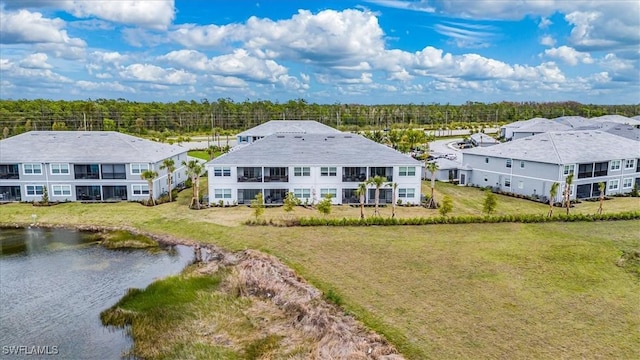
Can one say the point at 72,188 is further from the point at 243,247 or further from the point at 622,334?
the point at 622,334

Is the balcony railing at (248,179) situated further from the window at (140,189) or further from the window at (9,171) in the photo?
the window at (9,171)

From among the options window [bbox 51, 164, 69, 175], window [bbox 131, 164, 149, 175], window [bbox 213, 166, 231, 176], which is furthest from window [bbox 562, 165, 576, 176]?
window [bbox 51, 164, 69, 175]

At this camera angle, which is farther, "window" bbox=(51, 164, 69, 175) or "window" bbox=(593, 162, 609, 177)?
"window" bbox=(593, 162, 609, 177)

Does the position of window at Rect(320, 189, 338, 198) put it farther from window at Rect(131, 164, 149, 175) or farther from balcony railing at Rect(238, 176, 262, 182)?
window at Rect(131, 164, 149, 175)

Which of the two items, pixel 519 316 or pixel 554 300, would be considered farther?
pixel 554 300

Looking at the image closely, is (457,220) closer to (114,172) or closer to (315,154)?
(315,154)

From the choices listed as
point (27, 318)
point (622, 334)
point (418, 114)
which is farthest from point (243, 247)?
point (418, 114)

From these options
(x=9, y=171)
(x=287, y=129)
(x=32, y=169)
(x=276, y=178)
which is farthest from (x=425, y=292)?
(x=287, y=129)
